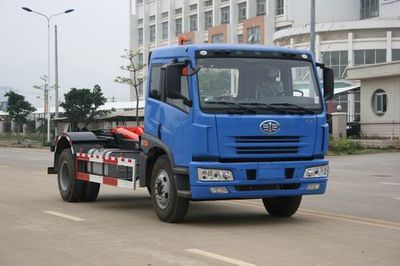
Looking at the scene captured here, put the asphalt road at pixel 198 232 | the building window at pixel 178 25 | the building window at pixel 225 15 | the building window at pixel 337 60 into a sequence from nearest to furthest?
the asphalt road at pixel 198 232, the building window at pixel 337 60, the building window at pixel 225 15, the building window at pixel 178 25

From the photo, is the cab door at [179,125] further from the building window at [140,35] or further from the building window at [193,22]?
the building window at [140,35]

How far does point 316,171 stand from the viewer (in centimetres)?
984

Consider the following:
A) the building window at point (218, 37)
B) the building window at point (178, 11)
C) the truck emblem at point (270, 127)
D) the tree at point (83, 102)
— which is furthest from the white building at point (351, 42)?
the truck emblem at point (270, 127)

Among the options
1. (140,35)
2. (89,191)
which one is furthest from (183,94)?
(140,35)

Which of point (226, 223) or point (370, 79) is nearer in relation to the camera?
point (226, 223)

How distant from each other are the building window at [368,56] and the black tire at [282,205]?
55.3 meters

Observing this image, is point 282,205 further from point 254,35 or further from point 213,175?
point 254,35

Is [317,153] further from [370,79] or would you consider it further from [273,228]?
[370,79]

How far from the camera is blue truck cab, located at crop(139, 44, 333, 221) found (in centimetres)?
918

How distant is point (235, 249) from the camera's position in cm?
777

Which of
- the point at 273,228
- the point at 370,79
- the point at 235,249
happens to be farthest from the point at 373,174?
the point at 370,79

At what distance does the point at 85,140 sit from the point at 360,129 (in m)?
30.7

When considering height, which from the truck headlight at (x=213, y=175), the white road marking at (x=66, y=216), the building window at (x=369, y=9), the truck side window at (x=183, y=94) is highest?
the building window at (x=369, y=9)

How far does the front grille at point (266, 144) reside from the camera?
30.3 ft
